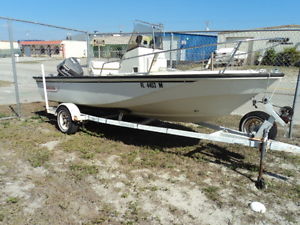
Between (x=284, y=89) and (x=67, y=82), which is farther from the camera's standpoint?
(x=284, y=89)

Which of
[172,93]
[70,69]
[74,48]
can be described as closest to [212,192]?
[172,93]

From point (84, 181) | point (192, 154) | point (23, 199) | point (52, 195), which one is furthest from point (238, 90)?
point (23, 199)

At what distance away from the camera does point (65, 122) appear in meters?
5.44

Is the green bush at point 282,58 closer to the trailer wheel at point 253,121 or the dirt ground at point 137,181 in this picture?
the dirt ground at point 137,181

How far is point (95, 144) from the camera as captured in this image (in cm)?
474

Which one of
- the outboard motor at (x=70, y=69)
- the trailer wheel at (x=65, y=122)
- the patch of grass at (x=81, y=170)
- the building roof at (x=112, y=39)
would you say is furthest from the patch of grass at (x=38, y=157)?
the building roof at (x=112, y=39)

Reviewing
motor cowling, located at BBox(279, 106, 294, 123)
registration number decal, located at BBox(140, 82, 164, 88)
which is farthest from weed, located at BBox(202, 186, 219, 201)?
registration number decal, located at BBox(140, 82, 164, 88)

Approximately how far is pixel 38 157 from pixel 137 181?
175cm

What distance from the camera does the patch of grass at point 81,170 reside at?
11.7 ft

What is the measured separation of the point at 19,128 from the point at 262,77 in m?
4.83

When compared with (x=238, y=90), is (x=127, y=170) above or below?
below

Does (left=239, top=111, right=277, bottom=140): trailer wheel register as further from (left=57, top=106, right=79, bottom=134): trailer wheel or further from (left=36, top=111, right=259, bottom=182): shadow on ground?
(left=57, top=106, right=79, bottom=134): trailer wheel

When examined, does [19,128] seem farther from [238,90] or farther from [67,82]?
[238,90]

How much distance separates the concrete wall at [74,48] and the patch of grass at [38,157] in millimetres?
4149
